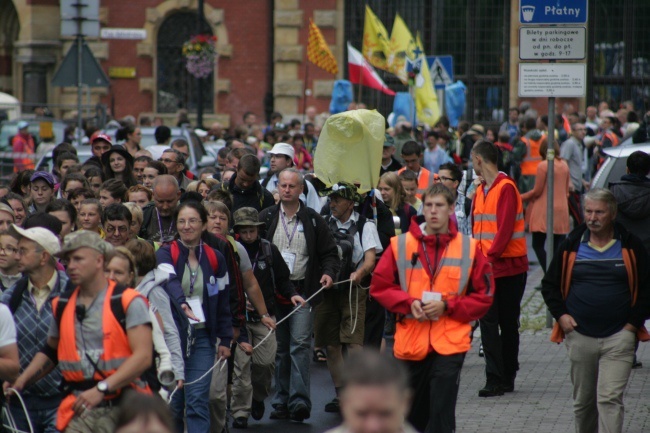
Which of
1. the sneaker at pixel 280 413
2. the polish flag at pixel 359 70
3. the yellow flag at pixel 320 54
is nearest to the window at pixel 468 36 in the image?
the yellow flag at pixel 320 54

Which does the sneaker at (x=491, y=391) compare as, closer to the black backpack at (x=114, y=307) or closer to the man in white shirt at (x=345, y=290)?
the man in white shirt at (x=345, y=290)

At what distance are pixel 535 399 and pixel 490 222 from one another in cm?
146

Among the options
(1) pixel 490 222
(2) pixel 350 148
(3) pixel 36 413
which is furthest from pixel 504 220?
(3) pixel 36 413

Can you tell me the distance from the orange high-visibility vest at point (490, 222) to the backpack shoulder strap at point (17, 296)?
453 cm

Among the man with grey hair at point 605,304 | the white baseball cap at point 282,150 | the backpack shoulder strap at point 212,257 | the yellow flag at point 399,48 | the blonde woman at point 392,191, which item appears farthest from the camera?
the yellow flag at point 399,48

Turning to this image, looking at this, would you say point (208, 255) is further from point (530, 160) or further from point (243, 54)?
point (243, 54)

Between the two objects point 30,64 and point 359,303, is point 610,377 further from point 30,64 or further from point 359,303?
point 30,64

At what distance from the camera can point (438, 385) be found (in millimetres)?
7387

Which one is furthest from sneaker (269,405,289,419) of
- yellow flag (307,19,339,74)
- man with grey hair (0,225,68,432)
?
yellow flag (307,19,339,74)

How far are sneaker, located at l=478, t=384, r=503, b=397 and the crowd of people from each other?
0.05 feet

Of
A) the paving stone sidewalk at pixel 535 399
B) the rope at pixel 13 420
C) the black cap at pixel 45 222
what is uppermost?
the black cap at pixel 45 222

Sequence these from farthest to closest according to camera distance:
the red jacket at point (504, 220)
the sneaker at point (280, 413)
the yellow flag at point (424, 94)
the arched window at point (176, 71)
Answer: the arched window at point (176, 71)
the yellow flag at point (424, 94)
the red jacket at point (504, 220)
the sneaker at point (280, 413)

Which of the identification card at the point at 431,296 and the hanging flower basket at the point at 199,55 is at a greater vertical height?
the hanging flower basket at the point at 199,55

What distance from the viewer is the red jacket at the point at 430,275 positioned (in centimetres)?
737
